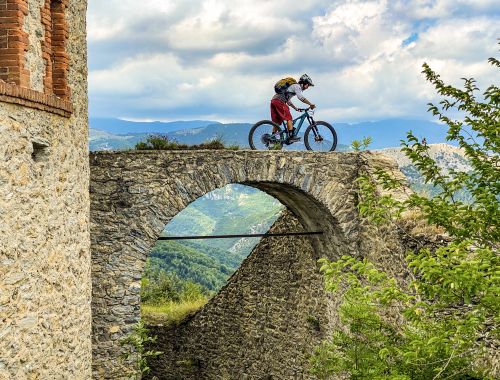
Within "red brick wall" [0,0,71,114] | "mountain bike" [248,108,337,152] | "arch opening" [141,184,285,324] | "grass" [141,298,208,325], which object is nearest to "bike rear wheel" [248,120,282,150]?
"mountain bike" [248,108,337,152]

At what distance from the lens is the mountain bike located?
11695 millimetres

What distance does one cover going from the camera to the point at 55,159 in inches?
283

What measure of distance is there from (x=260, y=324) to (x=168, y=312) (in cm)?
337

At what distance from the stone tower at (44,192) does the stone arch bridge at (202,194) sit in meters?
1.97

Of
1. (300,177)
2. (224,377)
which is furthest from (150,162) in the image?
(224,377)

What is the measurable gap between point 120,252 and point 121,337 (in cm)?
143

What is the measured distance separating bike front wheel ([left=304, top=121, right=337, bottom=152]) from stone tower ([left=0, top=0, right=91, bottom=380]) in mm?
5092

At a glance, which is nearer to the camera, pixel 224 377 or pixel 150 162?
pixel 150 162

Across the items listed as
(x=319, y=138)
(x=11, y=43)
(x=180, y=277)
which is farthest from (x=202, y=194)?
(x=180, y=277)

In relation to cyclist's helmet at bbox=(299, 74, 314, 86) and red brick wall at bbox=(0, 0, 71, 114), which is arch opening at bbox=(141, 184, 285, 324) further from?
red brick wall at bbox=(0, 0, 71, 114)

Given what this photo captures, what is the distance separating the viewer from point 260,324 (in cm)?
1478

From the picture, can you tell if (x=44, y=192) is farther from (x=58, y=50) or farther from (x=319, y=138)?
(x=319, y=138)

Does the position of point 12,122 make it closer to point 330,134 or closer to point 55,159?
point 55,159

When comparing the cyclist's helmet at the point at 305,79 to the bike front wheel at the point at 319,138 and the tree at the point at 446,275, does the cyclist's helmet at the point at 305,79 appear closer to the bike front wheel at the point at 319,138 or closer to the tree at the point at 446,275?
the bike front wheel at the point at 319,138
